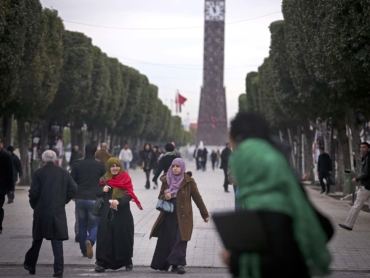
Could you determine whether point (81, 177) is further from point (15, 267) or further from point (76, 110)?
point (76, 110)

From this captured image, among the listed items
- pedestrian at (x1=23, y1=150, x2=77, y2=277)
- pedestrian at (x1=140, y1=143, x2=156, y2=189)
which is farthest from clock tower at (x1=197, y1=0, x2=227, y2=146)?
pedestrian at (x1=23, y1=150, x2=77, y2=277)

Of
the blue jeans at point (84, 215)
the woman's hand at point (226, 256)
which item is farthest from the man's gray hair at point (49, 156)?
the woman's hand at point (226, 256)

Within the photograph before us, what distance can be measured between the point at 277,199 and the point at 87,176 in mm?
9122

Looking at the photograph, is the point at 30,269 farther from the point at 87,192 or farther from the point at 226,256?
the point at 226,256

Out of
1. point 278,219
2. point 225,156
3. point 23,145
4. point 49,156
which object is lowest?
point 278,219

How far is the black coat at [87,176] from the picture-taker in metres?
13.0

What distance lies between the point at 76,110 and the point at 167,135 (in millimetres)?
79925

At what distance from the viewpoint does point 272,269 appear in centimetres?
432

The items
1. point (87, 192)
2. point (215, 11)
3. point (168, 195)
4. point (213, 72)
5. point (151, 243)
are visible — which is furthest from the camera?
point (213, 72)

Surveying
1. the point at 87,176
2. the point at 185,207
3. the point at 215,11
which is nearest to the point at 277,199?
the point at 185,207

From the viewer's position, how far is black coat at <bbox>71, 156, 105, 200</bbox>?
13039 mm

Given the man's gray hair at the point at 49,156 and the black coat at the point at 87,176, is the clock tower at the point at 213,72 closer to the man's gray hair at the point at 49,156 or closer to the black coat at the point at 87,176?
the black coat at the point at 87,176

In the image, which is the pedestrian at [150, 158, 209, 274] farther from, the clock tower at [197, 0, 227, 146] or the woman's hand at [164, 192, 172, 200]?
the clock tower at [197, 0, 227, 146]

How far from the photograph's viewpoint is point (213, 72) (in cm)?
10719
